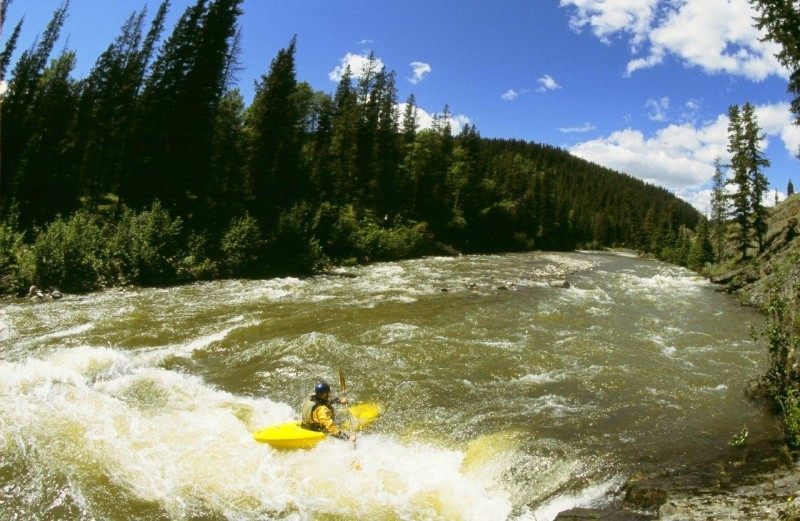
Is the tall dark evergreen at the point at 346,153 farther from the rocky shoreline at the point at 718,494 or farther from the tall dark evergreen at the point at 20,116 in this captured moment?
the rocky shoreline at the point at 718,494

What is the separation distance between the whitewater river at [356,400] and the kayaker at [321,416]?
0.74 feet

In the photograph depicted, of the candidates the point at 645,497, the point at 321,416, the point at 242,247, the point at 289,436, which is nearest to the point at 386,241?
the point at 242,247

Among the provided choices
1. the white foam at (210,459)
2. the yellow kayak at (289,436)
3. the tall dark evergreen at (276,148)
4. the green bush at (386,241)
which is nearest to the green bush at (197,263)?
the tall dark evergreen at (276,148)

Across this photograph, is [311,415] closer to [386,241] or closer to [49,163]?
[386,241]

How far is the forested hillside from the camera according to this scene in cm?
2017

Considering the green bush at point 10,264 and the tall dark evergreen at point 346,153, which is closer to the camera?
the green bush at point 10,264

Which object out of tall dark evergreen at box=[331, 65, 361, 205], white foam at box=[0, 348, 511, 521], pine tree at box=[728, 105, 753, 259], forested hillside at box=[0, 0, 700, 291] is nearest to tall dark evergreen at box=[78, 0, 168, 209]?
forested hillside at box=[0, 0, 700, 291]

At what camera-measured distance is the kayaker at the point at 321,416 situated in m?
7.81

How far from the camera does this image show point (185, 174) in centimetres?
2712

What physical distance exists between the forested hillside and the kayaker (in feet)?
48.1

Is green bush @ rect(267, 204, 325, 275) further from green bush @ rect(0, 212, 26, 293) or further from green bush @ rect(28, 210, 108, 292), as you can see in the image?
green bush @ rect(0, 212, 26, 293)

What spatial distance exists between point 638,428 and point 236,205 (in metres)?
25.3

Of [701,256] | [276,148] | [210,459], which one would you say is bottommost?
[210,459]

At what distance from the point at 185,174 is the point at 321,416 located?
2398cm
